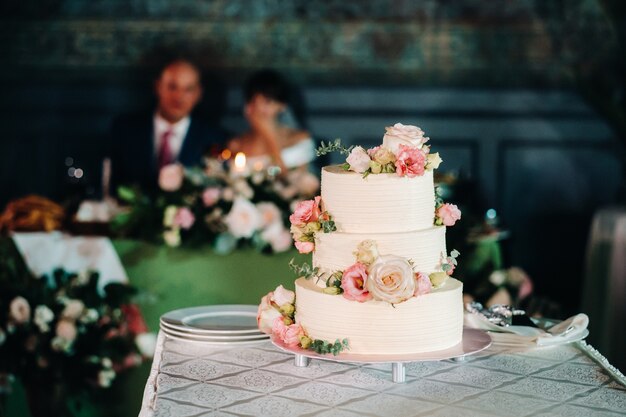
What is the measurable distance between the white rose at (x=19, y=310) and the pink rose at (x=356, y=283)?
2.03 meters

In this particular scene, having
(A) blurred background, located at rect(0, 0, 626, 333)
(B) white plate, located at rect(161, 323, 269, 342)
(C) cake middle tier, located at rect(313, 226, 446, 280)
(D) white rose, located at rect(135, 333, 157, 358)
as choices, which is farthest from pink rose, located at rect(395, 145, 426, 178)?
(A) blurred background, located at rect(0, 0, 626, 333)

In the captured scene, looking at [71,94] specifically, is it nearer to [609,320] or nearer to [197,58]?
[197,58]

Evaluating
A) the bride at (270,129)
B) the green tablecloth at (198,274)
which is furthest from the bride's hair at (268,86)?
the green tablecloth at (198,274)

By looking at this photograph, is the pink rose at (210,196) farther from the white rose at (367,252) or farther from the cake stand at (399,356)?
the white rose at (367,252)

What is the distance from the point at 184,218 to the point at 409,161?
1588mm

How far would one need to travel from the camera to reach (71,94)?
→ 7336 millimetres

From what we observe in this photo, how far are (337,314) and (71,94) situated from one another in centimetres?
564

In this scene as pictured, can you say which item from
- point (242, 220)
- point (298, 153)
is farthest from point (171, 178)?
point (298, 153)

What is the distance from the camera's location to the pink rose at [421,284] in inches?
81.0

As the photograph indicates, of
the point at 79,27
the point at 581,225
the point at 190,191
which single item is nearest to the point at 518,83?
the point at 581,225

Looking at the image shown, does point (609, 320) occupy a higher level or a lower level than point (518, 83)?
lower

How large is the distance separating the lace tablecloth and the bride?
178 inches

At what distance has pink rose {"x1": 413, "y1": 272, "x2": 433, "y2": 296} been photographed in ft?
6.75

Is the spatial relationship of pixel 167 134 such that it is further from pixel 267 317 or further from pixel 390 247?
pixel 390 247
